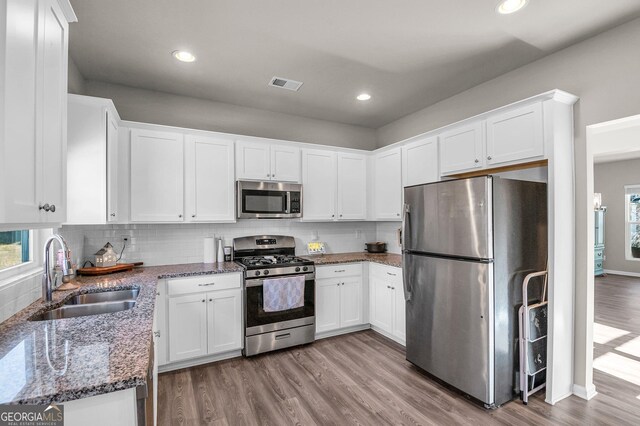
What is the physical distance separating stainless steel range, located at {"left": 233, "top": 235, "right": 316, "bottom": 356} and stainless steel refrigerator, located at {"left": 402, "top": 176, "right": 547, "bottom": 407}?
51.3 inches

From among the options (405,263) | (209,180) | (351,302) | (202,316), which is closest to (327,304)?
(351,302)

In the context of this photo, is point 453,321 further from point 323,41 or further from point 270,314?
point 323,41

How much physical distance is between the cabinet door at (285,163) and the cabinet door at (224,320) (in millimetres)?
1457

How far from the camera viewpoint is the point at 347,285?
3.86 m

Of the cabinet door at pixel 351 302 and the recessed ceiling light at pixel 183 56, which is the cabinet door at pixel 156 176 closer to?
the recessed ceiling light at pixel 183 56

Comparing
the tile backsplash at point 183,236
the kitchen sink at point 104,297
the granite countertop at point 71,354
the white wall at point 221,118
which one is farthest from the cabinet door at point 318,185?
the granite countertop at point 71,354

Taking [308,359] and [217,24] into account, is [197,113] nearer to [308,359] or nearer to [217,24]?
[217,24]

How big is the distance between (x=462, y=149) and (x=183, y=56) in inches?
109

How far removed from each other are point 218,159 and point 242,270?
1.28 metres

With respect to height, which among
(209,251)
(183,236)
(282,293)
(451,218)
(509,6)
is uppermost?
(509,6)

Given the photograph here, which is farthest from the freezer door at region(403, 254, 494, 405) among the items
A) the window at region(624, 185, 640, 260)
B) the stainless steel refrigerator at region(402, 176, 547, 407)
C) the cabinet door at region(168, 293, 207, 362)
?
the window at region(624, 185, 640, 260)

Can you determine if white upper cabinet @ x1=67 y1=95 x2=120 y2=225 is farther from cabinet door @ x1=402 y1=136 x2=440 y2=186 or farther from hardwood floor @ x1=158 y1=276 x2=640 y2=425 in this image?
cabinet door @ x1=402 y1=136 x2=440 y2=186

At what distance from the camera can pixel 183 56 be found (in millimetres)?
2740

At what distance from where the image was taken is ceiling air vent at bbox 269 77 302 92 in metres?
3.21
